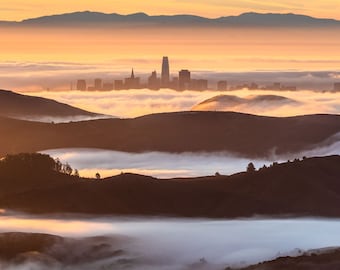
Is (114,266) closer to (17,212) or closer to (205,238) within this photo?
(205,238)

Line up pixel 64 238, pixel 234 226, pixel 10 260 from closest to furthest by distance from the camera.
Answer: pixel 10 260 → pixel 64 238 → pixel 234 226

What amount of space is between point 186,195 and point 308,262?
2150 inches

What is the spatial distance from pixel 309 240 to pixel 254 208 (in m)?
33.2

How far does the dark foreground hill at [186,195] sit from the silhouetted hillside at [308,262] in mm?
43933

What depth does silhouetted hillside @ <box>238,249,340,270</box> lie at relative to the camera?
108250mm

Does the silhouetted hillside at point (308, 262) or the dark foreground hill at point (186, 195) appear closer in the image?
the silhouetted hillside at point (308, 262)

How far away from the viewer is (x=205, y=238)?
5344 inches

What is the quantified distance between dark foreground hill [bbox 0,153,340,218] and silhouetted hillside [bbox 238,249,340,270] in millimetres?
43933

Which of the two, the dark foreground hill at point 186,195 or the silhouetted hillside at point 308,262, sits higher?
the dark foreground hill at point 186,195

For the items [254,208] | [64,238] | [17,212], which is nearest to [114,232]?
[64,238]

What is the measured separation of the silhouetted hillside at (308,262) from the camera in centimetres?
10825

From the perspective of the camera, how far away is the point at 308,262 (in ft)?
363

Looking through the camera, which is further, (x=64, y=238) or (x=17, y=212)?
(x=17, y=212)

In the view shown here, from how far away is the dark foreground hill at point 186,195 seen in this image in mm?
157500
